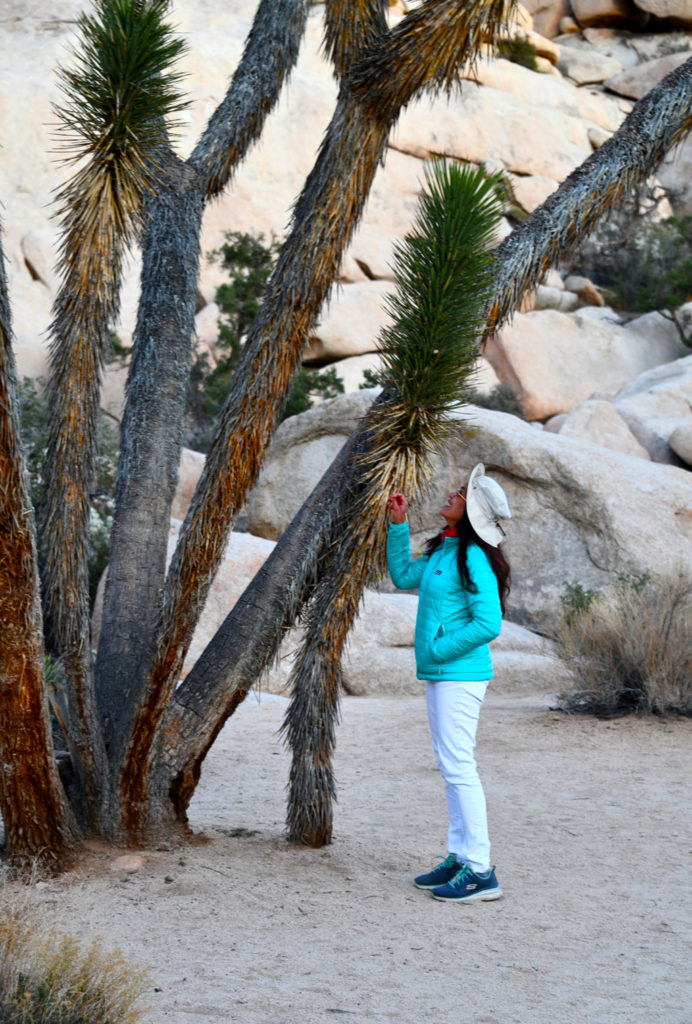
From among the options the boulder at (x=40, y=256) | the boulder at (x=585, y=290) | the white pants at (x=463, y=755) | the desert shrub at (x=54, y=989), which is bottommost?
the desert shrub at (x=54, y=989)

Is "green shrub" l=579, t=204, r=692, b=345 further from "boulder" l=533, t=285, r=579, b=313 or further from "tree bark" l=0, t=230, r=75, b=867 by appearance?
"tree bark" l=0, t=230, r=75, b=867

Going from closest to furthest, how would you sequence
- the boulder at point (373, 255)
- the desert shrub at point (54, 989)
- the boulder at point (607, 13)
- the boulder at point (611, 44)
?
the desert shrub at point (54, 989) → the boulder at point (373, 255) → the boulder at point (611, 44) → the boulder at point (607, 13)

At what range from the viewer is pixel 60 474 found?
13.8 feet

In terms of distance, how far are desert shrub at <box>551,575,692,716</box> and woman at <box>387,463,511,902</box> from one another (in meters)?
3.79

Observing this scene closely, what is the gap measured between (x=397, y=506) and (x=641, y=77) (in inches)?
1296

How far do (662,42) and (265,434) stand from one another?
36934mm

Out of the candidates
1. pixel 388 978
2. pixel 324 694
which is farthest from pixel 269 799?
pixel 388 978

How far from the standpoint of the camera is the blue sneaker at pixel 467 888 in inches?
166

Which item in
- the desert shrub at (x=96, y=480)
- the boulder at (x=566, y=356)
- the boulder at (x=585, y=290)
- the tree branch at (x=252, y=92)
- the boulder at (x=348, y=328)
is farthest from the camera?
the boulder at (x=585, y=290)

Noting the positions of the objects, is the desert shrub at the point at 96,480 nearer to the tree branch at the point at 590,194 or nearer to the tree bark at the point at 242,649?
the tree bark at the point at 242,649

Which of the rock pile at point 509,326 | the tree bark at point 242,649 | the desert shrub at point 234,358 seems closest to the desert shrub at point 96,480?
the rock pile at point 509,326

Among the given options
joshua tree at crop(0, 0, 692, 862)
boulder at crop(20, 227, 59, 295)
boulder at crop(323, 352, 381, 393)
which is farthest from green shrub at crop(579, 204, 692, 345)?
joshua tree at crop(0, 0, 692, 862)

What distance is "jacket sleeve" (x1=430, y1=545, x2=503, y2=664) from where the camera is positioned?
13.5 ft

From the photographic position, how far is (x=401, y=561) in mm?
4461
